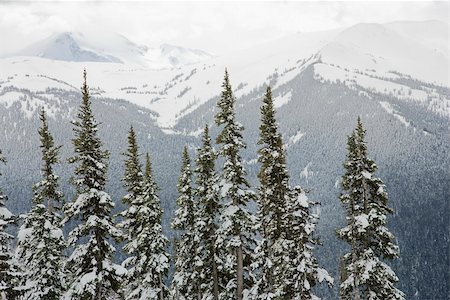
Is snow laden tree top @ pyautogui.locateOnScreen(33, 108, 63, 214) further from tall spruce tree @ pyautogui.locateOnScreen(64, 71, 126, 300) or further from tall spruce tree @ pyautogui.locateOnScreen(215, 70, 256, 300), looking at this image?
tall spruce tree @ pyautogui.locateOnScreen(215, 70, 256, 300)

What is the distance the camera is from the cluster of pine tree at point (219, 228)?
1024 inches

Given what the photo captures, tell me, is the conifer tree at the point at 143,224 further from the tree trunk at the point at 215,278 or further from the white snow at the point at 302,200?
the white snow at the point at 302,200

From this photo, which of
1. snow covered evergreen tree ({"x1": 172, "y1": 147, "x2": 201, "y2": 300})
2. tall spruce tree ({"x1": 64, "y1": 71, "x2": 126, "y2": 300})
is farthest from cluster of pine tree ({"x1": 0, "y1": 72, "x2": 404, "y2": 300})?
snow covered evergreen tree ({"x1": 172, "y1": 147, "x2": 201, "y2": 300})

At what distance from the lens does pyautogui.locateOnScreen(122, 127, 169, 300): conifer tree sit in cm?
3506

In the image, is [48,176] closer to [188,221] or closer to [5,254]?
[5,254]

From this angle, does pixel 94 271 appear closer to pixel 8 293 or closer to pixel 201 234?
pixel 8 293

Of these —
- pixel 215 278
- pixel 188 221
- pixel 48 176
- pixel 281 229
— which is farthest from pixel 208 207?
pixel 48 176

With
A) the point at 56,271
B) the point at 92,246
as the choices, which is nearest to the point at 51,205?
the point at 56,271

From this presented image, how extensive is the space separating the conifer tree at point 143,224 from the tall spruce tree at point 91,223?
7.80 metres

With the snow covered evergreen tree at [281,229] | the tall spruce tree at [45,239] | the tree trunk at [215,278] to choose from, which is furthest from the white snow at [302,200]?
the tall spruce tree at [45,239]

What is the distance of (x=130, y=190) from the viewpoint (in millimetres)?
36281

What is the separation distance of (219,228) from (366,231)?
8.68 m

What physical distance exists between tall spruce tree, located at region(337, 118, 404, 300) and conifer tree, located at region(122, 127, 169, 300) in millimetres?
13110

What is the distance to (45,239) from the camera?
99.0 ft
